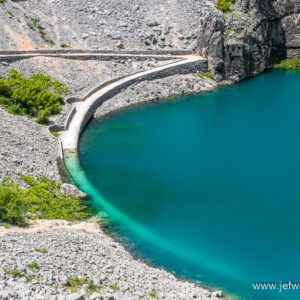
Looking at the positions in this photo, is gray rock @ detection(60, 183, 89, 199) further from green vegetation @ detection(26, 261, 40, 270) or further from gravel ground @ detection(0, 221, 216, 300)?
green vegetation @ detection(26, 261, 40, 270)

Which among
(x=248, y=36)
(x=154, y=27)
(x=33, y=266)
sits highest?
(x=248, y=36)

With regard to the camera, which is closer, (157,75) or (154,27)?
→ (157,75)

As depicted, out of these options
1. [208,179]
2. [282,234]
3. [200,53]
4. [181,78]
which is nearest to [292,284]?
[282,234]

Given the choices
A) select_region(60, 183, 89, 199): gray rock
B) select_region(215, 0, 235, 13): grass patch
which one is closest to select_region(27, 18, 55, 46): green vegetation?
select_region(215, 0, 235, 13): grass patch

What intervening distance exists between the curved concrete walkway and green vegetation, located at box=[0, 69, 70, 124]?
3.11 metres

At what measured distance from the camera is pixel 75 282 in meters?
39.0

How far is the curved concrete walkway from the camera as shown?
73500mm

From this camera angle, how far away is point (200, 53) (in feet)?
340

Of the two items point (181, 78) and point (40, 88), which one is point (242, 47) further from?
point (40, 88)

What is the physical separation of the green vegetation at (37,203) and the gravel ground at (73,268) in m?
1.56

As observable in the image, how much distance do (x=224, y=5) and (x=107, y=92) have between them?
110 ft

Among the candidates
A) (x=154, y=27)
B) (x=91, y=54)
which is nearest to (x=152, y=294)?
(x=91, y=54)

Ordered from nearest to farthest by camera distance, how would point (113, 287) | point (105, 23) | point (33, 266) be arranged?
point (33, 266) → point (113, 287) → point (105, 23)

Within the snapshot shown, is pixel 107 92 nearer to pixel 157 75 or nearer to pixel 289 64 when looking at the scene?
pixel 157 75
